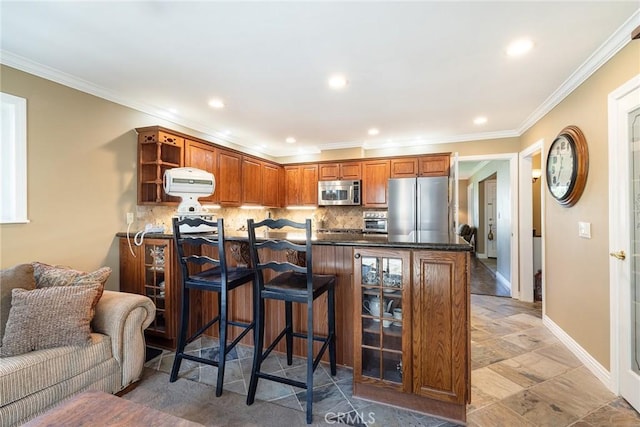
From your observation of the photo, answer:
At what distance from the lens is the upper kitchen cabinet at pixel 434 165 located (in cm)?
432

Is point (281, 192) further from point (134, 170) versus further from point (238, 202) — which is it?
point (134, 170)

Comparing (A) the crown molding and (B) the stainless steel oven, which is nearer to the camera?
(A) the crown molding

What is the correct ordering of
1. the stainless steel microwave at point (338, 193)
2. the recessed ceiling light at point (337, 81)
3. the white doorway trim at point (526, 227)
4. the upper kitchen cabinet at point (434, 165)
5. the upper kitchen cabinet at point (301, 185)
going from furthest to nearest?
the upper kitchen cabinet at point (301, 185), the stainless steel microwave at point (338, 193), the upper kitchen cabinet at point (434, 165), the white doorway trim at point (526, 227), the recessed ceiling light at point (337, 81)

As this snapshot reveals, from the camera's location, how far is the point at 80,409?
1140mm

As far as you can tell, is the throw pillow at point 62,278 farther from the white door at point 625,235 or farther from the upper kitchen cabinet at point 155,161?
the white door at point 625,235

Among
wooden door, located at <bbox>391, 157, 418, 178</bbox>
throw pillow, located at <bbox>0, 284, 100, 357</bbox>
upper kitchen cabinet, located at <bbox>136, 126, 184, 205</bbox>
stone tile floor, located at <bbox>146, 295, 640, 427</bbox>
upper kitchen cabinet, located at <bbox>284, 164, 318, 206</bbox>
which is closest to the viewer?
throw pillow, located at <bbox>0, 284, 100, 357</bbox>

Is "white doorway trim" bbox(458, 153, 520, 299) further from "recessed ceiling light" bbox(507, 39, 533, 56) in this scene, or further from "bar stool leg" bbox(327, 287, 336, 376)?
"bar stool leg" bbox(327, 287, 336, 376)

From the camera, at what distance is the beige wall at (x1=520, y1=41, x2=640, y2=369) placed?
6.94ft

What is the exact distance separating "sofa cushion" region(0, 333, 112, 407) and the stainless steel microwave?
362 centimetres

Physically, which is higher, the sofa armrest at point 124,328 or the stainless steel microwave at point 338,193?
the stainless steel microwave at point 338,193

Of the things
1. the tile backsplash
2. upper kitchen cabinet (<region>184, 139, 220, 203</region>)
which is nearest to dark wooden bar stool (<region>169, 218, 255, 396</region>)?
upper kitchen cabinet (<region>184, 139, 220, 203</region>)

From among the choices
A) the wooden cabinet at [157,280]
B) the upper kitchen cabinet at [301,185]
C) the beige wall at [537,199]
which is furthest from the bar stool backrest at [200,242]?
Answer: the beige wall at [537,199]

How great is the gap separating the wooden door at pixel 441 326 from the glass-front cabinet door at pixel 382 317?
63mm

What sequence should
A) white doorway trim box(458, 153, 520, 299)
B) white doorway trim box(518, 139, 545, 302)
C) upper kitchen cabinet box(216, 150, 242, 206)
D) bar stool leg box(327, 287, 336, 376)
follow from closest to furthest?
bar stool leg box(327, 287, 336, 376) → upper kitchen cabinet box(216, 150, 242, 206) → white doorway trim box(518, 139, 545, 302) → white doorway trim box(458, 153, 520, 299)
